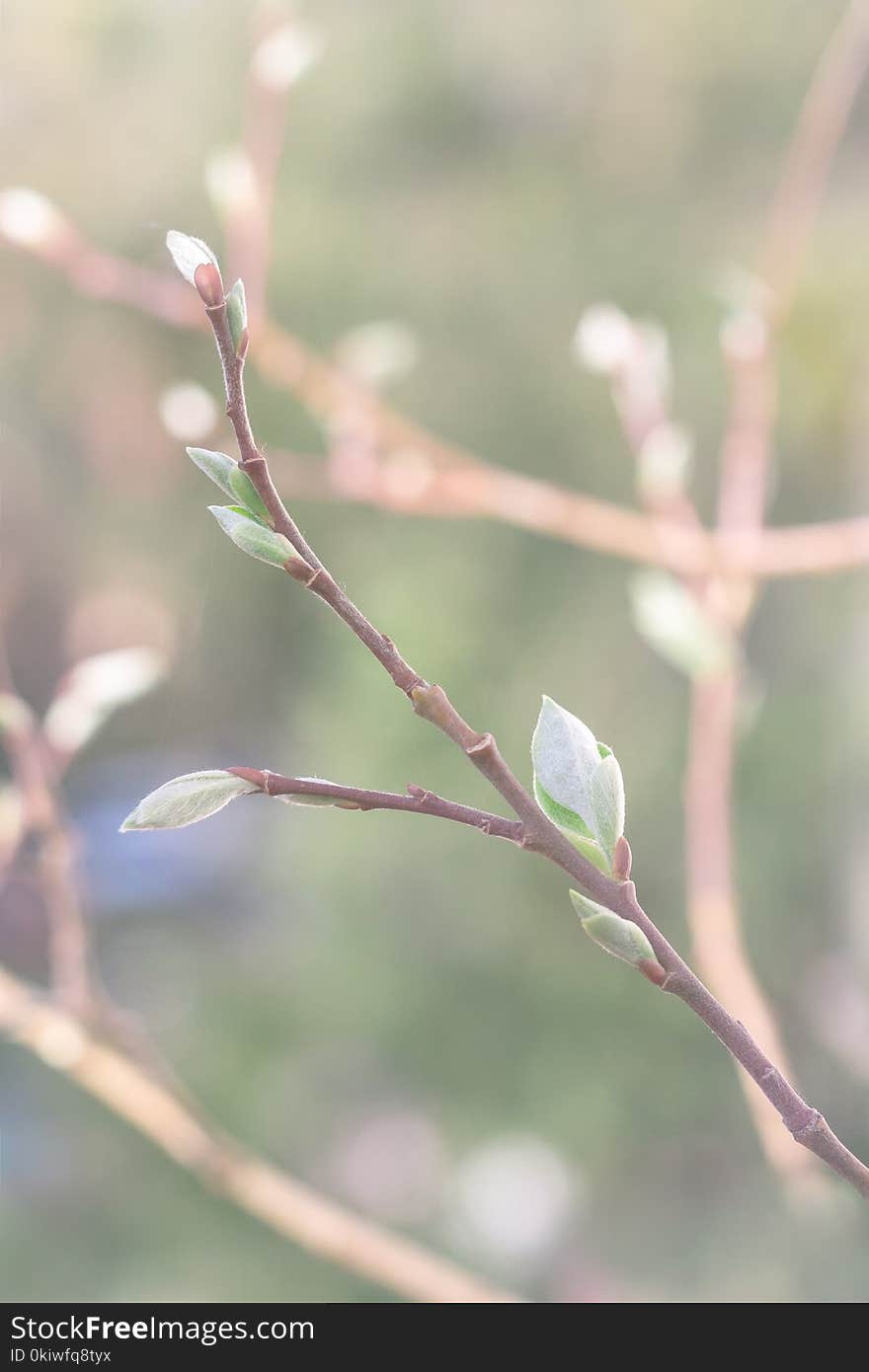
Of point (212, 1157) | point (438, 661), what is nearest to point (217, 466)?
point (212, 1157)

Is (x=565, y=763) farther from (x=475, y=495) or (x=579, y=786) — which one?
(x=475, y=495)

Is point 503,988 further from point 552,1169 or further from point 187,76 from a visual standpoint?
point 187,76

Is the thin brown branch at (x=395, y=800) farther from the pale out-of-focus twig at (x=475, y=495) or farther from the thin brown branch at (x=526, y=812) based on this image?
the pale out-of-focus twig at (x=475, y=495)

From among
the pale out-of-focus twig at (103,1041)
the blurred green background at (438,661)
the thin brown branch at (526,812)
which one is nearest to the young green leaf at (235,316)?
the thin brown branch at (526,812)

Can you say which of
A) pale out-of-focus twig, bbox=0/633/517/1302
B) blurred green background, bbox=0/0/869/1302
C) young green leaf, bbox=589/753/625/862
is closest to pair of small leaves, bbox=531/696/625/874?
young green leaf, bbox=589/753/625/862

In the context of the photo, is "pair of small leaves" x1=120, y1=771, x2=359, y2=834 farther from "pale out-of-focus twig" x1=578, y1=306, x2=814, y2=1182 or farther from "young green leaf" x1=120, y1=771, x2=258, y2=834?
"pale out-of-focus twig" x1=578, y1=306, x2=814, y2=1182

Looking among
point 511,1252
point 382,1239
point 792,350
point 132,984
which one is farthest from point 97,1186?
point 792,350
